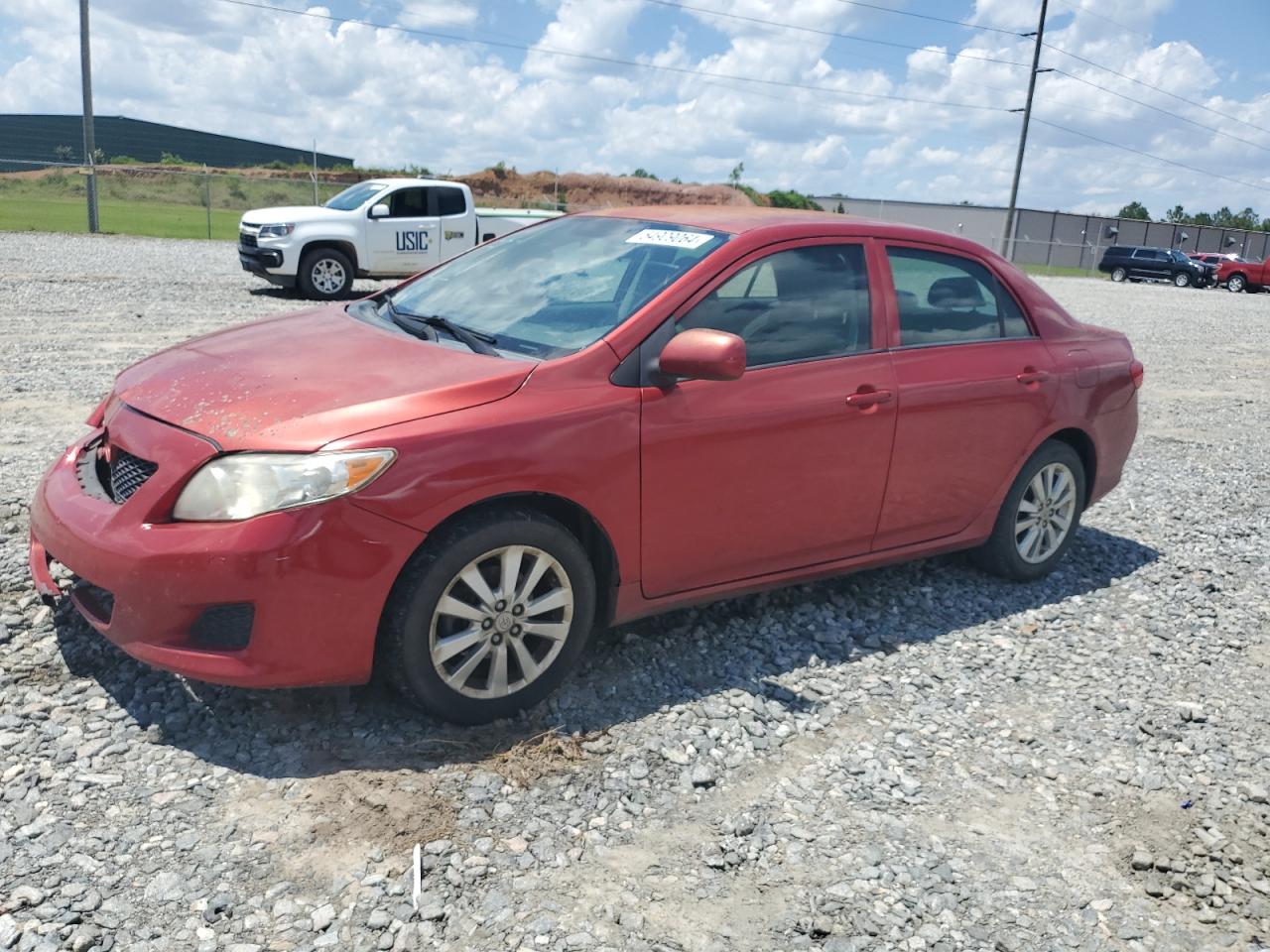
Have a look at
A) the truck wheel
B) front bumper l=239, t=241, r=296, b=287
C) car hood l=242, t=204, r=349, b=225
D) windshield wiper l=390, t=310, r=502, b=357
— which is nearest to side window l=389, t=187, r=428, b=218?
car hood l=242, t=204, r=349, b=225

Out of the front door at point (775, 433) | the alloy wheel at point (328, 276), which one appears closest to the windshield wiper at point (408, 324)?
the front door at point (775, 433)

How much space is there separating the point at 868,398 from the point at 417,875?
260 cm

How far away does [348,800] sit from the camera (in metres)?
3.21

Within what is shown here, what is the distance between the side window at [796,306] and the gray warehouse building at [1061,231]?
51650 millimetres

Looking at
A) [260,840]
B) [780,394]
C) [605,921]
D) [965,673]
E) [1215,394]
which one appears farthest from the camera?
[1215,394]

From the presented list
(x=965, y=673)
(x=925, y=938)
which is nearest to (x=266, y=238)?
(x=965, y=673)

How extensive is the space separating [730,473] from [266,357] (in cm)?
173

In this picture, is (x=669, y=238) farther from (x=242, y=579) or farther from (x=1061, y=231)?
(x=1061, y=231)

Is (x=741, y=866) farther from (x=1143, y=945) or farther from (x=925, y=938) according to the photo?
(x=1143, y=945)

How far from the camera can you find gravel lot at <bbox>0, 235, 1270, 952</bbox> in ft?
9.20

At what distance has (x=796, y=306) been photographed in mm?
4402

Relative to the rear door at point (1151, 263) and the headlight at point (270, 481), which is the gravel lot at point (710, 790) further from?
the rear door at point (1151, 263)

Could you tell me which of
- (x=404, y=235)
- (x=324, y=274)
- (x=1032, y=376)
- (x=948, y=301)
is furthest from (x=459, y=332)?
(x=404, y=235)

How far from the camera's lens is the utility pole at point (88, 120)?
26250 mm
